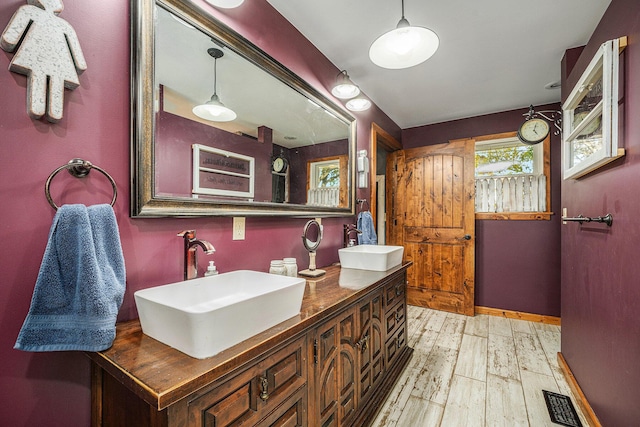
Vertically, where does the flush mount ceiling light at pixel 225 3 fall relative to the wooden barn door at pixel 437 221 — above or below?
above

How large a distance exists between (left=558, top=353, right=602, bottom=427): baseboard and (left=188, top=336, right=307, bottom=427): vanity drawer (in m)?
1.80

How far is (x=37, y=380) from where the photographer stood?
0.86m

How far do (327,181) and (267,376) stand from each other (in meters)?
1.64

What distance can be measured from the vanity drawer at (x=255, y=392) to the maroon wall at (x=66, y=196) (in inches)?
20.6

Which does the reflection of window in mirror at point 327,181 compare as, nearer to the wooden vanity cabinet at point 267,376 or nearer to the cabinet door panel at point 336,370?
the wooden vanity cabinet at point 267,376

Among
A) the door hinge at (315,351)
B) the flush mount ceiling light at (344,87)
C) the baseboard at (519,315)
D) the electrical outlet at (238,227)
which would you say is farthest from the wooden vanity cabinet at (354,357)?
the baseboard at (519,315)

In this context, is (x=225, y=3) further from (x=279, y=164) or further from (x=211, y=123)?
(x=279, y=164)

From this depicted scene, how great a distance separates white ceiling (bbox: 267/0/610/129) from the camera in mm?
1765

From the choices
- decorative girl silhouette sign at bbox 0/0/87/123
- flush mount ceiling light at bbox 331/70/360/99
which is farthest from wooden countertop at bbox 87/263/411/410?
flush mount ceiling light at bbox 331/70/360/99

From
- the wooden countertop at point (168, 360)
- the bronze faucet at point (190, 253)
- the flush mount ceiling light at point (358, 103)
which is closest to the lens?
the wooden countertop at point (168, 360)

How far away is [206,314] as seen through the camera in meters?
0.75

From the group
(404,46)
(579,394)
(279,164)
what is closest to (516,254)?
(579,394)

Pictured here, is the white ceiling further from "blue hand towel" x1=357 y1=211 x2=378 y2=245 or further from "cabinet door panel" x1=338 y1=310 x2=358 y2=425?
"cabinet door panel" x1=338 y1=310 x2=358 y2=425

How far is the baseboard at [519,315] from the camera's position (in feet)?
10.5
